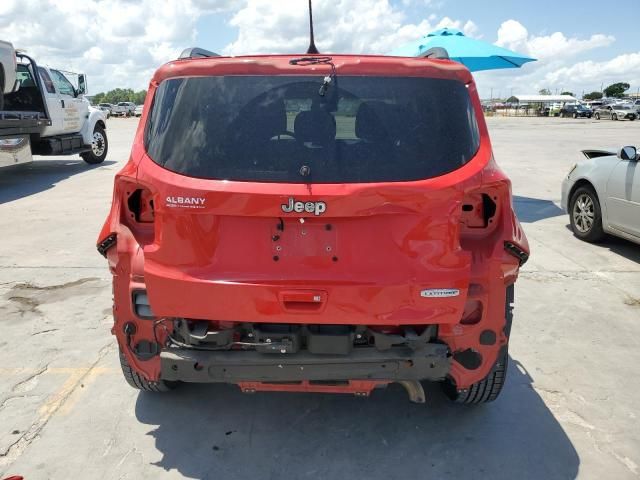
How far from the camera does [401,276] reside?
2555 millimetres

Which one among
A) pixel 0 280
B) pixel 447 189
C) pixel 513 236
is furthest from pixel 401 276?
pixel 0 280

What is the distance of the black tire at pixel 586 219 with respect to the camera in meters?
7.00

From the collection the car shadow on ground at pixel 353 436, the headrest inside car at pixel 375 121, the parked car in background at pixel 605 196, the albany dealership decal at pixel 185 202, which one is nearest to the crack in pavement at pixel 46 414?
the car shadow on ground at pixel 353 436

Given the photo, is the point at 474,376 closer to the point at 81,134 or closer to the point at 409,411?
the point at 409,411

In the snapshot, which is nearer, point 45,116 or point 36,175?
point 45,116

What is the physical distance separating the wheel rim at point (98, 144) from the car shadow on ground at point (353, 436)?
533 inches

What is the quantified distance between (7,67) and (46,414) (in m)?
10.1

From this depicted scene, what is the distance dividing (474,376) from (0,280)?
16.6 ft

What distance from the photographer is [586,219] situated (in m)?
7.27

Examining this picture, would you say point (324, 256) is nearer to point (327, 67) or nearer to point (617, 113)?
point (327, 67)

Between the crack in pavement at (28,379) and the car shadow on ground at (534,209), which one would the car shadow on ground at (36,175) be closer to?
the crack in pavement at (28,379)

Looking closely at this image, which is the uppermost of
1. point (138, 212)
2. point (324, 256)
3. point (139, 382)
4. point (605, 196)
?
point (138, 212)

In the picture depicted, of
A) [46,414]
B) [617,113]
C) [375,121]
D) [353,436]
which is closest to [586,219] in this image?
[353,436]

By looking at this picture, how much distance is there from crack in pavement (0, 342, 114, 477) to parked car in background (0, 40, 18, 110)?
9.30 metres
